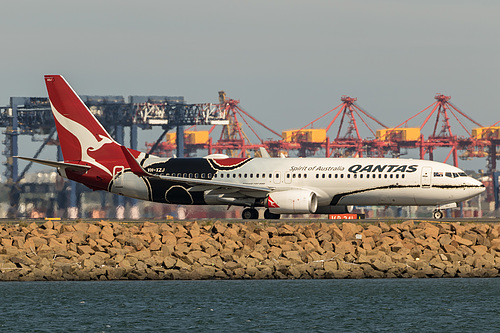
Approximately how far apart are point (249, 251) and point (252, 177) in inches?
533

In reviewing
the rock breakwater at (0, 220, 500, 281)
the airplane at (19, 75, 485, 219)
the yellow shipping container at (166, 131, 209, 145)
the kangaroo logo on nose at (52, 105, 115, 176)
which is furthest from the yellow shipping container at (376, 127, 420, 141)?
the rock breakwater at (0, 220, 500, 281)

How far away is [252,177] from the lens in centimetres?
5206

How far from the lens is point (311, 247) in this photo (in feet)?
128

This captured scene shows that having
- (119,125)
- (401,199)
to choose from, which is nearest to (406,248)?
(401,199)

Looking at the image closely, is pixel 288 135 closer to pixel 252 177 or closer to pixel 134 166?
pixel 252 177

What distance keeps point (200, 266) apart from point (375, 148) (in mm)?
143598

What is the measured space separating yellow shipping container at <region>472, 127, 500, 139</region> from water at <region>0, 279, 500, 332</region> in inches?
5730

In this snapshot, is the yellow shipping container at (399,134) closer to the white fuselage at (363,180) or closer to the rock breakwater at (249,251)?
the white fuselage at (363,180)

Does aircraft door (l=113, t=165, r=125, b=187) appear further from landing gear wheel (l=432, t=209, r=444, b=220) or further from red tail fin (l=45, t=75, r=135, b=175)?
landing gear wheel (l=432, t=209, r=444, b=220)

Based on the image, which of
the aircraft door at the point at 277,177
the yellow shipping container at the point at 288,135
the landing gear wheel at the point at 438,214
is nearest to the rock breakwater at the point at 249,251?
the landing gear wheel at the point at 438,214

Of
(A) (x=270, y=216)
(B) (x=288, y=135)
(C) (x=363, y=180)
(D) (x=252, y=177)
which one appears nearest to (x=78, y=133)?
(D) (x=252, y=177)

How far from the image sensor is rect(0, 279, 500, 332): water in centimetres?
2848

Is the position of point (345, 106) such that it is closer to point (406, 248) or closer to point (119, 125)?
point (119, 125)

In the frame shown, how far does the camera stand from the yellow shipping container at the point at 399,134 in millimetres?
173750
